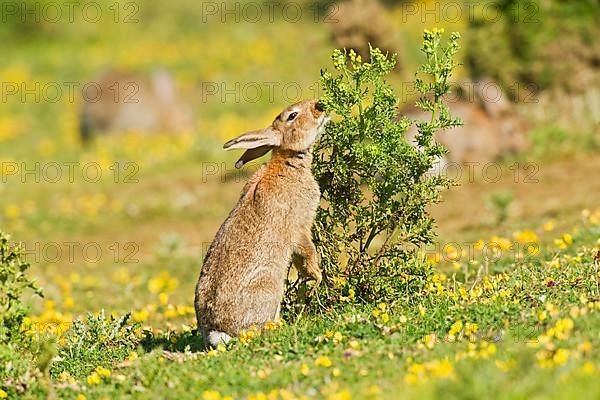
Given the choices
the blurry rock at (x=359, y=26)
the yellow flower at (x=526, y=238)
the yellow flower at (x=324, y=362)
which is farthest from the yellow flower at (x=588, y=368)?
the blurry rock at (x=359, y=26)

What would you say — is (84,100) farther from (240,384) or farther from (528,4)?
(240,384)

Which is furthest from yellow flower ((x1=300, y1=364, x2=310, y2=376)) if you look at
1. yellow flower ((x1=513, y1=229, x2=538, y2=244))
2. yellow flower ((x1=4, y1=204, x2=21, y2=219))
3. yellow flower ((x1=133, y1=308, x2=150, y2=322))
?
yellow flower ((x1=4, y1=204, x2=21, y2=219))

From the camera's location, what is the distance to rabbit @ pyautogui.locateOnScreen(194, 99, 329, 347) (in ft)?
22.7

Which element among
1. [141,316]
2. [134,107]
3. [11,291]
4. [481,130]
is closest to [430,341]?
[11,291]

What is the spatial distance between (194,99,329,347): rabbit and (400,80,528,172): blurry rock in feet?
27.4

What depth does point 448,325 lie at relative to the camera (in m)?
6.19

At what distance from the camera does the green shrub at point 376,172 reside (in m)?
6.89

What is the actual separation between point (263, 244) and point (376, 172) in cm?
98

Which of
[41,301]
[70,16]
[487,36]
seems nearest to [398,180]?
[41,301]

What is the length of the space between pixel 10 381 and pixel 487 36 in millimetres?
12629

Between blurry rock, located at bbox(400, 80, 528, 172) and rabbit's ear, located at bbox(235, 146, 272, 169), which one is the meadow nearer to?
blurry rock, located at bbox(400, 80, 528, 172)

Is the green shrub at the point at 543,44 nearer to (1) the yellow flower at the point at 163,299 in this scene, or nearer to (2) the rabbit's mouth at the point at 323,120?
(1) the yellow flower at the point at 163,299

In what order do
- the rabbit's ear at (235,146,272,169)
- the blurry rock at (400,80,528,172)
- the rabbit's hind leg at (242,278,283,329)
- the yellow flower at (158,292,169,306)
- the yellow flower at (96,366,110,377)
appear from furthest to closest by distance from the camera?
the blurry rock at (400,80,528,172) → the yellow flower at (158,292,169,306) → the rabbit's ear at (235,146,272,169) → the rabbit's hind leg at (242,278,283,329) → the yellow flower at (96,366,110,377)

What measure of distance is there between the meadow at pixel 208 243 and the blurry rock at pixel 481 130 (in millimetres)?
380
